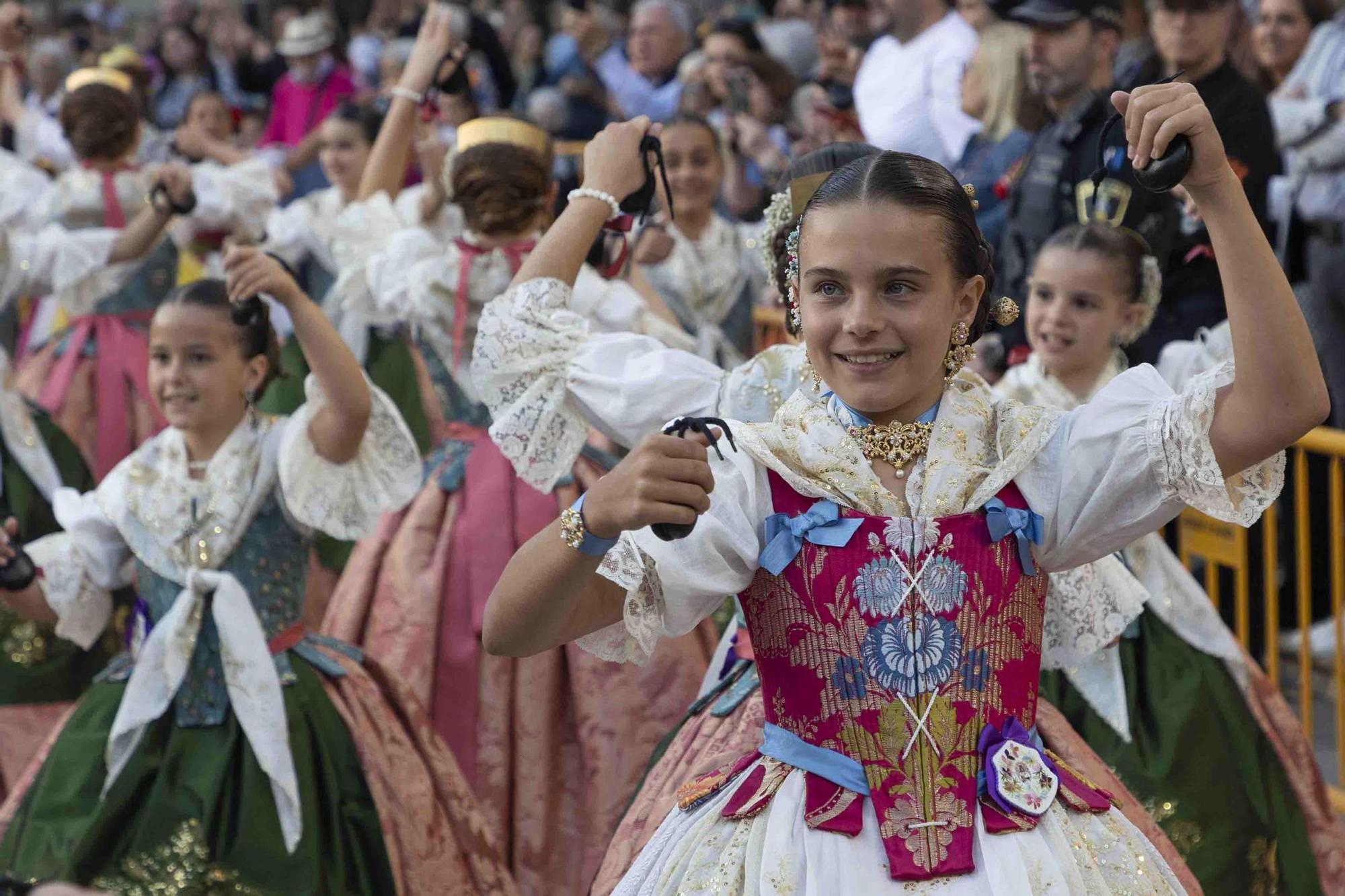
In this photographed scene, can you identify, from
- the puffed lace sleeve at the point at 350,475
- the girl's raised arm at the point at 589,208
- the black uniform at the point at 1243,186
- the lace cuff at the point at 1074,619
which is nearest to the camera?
the lace cuff at the point at 1074,619

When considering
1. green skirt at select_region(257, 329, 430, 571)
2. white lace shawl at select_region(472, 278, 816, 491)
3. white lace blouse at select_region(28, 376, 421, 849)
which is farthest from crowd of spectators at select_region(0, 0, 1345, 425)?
white lace blouse at select_region(28, 376, 421, 849)

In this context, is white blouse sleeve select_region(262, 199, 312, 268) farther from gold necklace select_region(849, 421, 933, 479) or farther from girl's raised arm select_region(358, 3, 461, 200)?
gold necklace select_region(849, 421, 933, 479)

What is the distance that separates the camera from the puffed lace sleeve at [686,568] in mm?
2352

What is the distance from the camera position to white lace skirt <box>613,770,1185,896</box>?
228 centimetres

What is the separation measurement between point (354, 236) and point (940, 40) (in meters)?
2.42

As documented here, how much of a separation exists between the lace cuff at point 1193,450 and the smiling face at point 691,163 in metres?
4.26

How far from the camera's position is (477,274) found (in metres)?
4.64

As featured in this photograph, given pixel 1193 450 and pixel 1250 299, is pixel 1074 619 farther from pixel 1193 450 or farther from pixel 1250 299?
pixel 1250 299

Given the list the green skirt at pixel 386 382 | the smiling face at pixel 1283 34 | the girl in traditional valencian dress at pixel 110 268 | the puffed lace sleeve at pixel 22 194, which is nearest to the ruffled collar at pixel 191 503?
the girl in traditional valencian dress at pixel 110 268

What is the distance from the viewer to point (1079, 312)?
14.1ft

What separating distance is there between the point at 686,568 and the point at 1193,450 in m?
0.65

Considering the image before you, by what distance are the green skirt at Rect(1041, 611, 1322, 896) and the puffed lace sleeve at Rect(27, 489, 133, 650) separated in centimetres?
192

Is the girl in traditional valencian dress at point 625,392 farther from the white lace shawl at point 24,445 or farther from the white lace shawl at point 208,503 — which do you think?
the white lace shawl at point 24,445

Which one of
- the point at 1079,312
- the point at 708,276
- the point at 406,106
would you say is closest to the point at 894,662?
the point at 1079,312
